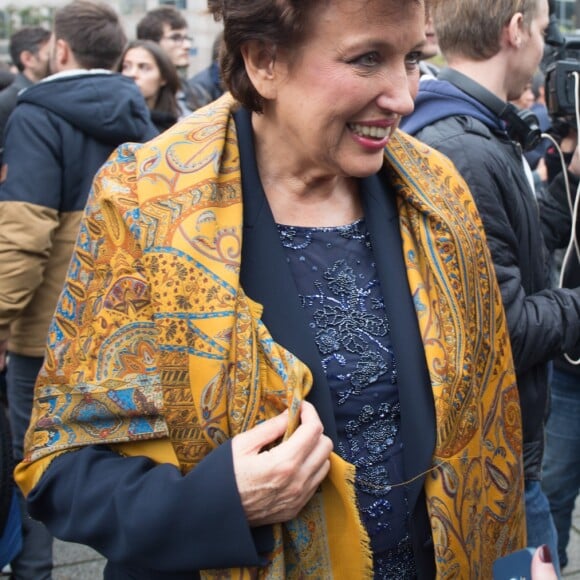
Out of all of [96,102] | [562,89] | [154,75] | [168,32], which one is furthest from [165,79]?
[562,89]

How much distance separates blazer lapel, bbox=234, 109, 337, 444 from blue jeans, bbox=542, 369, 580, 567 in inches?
79.1

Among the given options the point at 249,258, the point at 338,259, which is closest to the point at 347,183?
the point at 338,259

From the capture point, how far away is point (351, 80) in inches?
63.1

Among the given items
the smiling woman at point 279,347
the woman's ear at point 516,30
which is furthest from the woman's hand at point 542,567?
the woman's ear at point 516,30

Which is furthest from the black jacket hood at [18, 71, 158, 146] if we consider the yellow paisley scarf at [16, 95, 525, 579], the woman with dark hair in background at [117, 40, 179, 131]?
the yellow paisley scarf at [16, 95, 525, 579]

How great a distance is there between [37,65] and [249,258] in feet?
20.1

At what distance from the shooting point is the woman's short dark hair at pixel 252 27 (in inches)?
62.4

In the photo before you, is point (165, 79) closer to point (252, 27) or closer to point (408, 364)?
point (252, 27)

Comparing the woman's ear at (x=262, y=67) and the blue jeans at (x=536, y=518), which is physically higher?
the woman's ear at (x=262, y=67)

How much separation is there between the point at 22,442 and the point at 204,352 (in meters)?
2.41

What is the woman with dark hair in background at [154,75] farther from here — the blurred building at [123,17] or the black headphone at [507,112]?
the blurred building at [123,17]

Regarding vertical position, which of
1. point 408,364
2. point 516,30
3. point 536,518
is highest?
point 516,30

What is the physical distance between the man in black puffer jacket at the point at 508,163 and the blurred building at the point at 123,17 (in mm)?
18777

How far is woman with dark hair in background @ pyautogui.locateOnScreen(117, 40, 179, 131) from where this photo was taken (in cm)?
532
